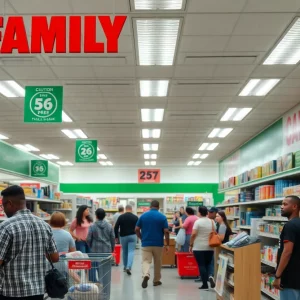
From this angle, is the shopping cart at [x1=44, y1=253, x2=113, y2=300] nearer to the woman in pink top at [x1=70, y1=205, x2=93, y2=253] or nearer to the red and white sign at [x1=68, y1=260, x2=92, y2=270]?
the red and white sign at [x1=68, y1=260, x2=92, y2=270]

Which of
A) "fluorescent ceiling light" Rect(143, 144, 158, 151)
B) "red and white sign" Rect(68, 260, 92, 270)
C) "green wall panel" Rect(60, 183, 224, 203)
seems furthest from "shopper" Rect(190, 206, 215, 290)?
"green wall panel" Rect(60, 183, 224, 203)

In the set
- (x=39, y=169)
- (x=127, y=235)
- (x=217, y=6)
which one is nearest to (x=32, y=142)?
(x=39, y=169)

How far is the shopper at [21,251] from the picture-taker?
331cm

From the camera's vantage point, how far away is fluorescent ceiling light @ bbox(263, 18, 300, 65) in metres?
6.26

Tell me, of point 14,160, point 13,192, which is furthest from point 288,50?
point 14,160

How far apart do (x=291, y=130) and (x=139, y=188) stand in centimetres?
1529

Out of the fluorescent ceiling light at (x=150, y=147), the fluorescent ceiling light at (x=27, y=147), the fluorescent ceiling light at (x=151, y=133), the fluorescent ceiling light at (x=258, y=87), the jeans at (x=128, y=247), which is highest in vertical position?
the fluorescent ceiling light at (x=258, y=87)

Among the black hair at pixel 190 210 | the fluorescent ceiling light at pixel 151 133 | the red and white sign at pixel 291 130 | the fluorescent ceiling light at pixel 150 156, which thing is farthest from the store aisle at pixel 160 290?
the fluorescent ceiling light at pixel 150 156

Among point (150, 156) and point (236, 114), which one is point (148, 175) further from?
point (236, 114)

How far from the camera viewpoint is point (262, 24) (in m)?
6.05

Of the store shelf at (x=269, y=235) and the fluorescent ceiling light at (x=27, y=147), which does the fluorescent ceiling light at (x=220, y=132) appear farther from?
the fluorescent ceiling light at (x=27, y=147)

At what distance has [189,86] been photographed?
8.92 metres

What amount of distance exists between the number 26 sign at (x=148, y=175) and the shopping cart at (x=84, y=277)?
57.4 ft

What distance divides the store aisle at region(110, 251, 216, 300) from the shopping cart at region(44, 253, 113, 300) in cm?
350
